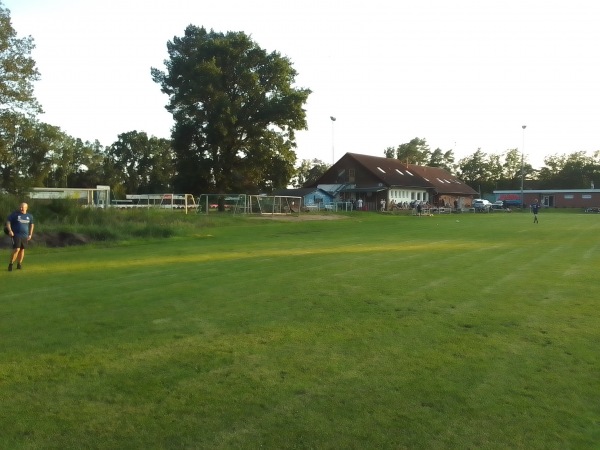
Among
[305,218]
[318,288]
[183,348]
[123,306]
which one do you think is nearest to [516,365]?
[183,348]

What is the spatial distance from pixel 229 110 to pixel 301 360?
42.0 metres

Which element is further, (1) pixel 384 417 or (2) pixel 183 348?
(2) pixel 183 348

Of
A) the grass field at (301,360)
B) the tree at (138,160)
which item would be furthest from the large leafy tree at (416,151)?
the grass field at (301,360)

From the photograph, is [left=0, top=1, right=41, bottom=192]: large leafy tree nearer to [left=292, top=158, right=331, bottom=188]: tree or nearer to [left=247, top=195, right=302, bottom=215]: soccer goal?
[left=247, top=195, right=302, bottom=215]: soccer goal

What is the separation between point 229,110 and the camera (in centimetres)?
4709

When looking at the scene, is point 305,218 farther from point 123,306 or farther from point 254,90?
point 123,306

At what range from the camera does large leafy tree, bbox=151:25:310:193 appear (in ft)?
160

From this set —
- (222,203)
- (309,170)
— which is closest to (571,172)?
(309,170)

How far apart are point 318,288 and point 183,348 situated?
4.88 m

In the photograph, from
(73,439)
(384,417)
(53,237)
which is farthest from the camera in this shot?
(53,237)

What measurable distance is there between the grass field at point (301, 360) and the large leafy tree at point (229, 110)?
36708 millimetres

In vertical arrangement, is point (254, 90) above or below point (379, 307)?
above

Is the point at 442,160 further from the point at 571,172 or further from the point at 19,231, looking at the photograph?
the point at 19,231

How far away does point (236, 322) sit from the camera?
8.75 meters
